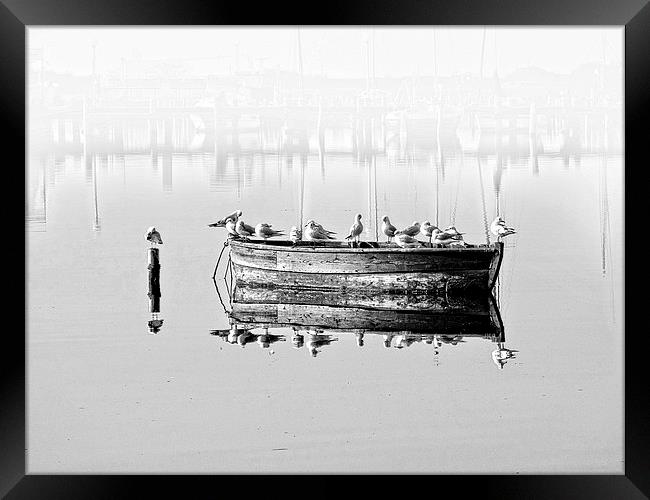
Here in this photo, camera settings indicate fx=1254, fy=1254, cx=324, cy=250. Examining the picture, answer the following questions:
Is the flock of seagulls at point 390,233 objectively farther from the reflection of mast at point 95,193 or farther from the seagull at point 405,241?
→ the reflection of mast at point 95,193

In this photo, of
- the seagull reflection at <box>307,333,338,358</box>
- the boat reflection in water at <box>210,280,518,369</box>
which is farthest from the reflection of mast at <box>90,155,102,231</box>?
the seagull reflection at <box>307,333,338,358</box>

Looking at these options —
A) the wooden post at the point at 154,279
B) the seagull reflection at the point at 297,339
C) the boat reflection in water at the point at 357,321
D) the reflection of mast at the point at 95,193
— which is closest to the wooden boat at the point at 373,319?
the boat reflection in water at the point at 357,321

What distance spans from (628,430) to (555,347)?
5.45m

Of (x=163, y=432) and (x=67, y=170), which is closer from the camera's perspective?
(x=163, y=432)

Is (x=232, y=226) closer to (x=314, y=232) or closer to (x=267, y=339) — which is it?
(x=314, y=232)

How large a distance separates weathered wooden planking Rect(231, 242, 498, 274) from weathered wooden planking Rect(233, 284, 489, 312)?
202mm

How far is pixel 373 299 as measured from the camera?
36.6 ft

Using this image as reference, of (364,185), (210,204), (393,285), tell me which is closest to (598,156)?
(364,185)

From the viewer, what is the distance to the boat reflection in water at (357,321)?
380 inches

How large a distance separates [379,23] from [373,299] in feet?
23.3

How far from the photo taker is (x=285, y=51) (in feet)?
201

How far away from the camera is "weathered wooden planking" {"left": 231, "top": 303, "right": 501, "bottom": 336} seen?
10188 millimetres

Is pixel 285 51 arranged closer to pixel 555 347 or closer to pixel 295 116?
pixel 295 116

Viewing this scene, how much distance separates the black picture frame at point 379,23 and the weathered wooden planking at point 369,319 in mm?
5870
